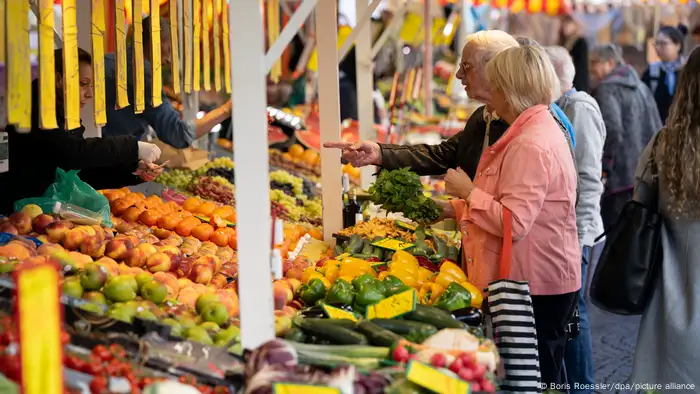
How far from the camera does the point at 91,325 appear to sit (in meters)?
2.60

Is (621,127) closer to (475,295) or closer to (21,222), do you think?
(475,295)

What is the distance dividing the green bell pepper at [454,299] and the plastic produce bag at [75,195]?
1.67m

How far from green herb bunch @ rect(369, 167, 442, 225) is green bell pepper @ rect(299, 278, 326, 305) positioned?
0.91 metres

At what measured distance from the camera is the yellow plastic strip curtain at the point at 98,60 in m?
3.50

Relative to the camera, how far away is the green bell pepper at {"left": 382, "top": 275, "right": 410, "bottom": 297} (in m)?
3.37

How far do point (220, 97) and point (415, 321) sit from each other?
7929 millimetres

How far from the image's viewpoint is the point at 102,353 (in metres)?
2.46

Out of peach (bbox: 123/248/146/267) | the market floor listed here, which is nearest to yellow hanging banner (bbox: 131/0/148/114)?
peach (bbox: 123/248/146/267)

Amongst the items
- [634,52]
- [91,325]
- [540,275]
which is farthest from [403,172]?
[634,52]

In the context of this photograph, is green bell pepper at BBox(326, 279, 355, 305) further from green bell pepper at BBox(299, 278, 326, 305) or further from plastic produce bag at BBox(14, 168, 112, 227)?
plastic produce bag at BBox(14, 168, 112, 227)

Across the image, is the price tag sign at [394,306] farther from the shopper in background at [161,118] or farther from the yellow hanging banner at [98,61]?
the shopper in background at [161,118]

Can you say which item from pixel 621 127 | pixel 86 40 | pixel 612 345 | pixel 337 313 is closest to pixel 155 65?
pixel 86 40

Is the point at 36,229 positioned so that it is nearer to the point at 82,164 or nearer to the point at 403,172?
the point at 82,164

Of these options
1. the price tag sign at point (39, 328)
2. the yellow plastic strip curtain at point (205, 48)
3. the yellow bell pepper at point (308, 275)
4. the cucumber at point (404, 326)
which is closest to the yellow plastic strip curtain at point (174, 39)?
the yellow plastic strip curtain at point (205, 48)
